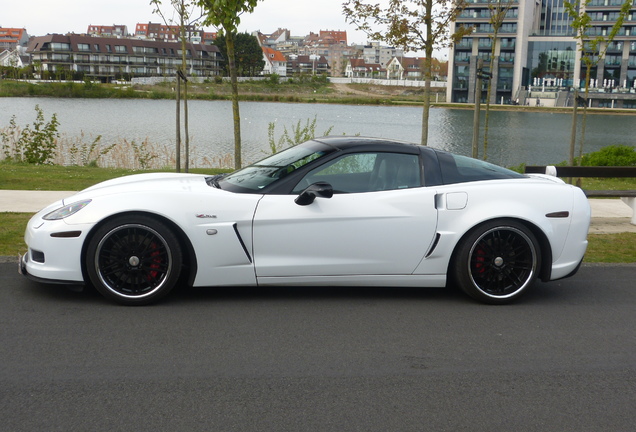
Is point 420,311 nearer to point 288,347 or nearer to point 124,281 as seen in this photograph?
point 288,347

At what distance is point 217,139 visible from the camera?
29016 millimetres

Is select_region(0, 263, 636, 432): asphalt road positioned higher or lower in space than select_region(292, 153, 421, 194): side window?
lower

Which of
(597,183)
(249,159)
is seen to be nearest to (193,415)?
(597,183)

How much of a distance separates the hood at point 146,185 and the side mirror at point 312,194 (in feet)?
2.62

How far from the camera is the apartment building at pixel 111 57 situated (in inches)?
5000

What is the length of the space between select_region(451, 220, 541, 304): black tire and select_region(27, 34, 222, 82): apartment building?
121423 mm

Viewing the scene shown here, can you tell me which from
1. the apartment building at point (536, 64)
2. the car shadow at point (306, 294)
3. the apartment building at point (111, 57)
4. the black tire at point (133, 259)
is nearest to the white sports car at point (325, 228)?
the black tire at point (133, 259)

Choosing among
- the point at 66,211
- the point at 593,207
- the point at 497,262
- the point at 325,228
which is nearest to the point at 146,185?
the point at 66,211

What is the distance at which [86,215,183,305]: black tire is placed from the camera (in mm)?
5336

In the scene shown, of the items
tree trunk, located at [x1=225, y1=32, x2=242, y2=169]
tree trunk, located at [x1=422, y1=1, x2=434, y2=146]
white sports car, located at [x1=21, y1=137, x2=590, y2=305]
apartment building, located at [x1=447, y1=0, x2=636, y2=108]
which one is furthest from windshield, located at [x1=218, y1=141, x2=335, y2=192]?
apartment building, located at [x1=447, y1=0, x2=636, y2=108]

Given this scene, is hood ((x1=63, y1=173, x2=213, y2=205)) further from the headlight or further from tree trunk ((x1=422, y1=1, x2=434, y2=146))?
tree trunk ((x1=422, y1=1, x2=434, y2=146))

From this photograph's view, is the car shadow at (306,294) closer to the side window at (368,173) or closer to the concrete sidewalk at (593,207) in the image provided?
the side window at (368,173)

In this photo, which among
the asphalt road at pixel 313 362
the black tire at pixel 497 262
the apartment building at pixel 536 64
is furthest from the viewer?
the apartment building at pixel 536 64

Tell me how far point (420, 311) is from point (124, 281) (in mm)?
2294
